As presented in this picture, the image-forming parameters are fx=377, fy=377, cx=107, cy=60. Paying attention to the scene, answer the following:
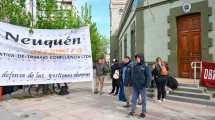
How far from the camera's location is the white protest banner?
14500mm

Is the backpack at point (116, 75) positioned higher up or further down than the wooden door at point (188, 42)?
further down

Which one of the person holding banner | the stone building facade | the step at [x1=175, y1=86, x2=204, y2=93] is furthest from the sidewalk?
the stone building facade

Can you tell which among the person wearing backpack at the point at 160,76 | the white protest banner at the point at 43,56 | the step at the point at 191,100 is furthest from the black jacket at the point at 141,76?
the white protest banner at the point at 43,56

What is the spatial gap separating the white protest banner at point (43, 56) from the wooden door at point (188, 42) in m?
4.10

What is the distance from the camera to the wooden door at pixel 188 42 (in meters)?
16.0

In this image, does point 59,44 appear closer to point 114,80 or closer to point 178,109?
point 114,80

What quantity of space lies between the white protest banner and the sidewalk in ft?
3.45

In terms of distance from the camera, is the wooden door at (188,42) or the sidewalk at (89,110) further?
the wooden door at (188,42)

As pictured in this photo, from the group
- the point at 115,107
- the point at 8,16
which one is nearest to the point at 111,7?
the point at 8,16

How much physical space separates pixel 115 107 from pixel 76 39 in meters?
4.67

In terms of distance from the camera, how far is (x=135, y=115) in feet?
35.8

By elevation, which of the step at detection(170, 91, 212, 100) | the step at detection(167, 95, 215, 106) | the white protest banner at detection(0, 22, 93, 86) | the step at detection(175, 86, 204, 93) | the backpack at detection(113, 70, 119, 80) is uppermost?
the white protest banner at detection(0, 22, 93, 86)

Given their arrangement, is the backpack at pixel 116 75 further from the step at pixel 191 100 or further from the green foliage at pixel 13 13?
the green foliage at pixel 13 13

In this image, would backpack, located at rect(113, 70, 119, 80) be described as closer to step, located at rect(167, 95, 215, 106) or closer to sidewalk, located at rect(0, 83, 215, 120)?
sidewalk, located at rect(0, 83, 215, 120)
